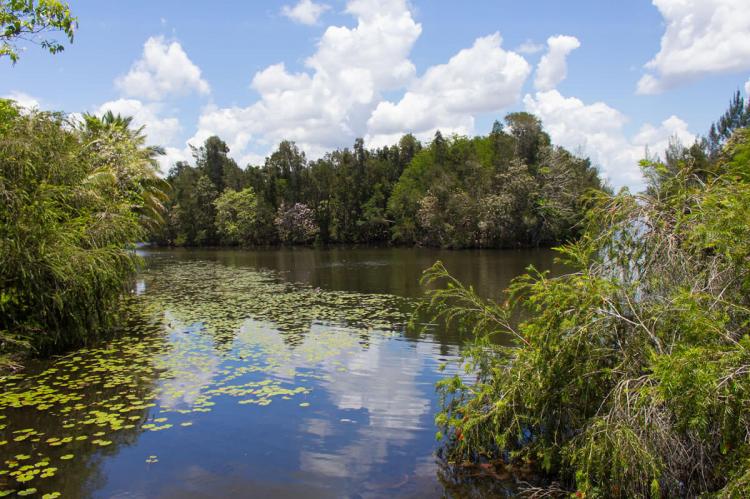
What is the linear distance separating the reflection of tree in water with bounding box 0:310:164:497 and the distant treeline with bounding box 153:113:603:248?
160ft

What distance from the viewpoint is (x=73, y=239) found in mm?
12297

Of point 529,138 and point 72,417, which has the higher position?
point 529,138

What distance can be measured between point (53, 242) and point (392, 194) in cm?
6828

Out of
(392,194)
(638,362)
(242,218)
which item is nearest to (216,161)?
(242,218)

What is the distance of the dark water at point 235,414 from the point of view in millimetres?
6637

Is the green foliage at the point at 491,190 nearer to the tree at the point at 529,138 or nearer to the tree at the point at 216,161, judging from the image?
the tree at the point at 529,138

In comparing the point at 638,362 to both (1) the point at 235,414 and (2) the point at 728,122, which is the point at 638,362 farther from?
(2) the point at 728,122

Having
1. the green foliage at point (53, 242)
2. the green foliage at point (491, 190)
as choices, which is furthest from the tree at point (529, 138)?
the green foliage at point (53, 242)

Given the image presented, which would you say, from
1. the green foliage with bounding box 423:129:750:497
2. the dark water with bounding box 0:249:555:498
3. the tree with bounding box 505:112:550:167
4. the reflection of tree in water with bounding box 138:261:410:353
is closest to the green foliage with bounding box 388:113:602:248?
the tree with bounding box 505:112:550:167

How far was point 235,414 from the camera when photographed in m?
8.92

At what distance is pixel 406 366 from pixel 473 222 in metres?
51.6

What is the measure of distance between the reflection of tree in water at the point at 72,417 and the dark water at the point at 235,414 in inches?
A: 1.1

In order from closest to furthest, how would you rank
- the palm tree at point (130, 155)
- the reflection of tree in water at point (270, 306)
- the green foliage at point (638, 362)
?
the green foliage at point (638, 362), the reflection of tree in water at point (270, 306), the palm tree at point (130, 155)

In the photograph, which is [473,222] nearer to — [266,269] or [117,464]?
[266,269]
